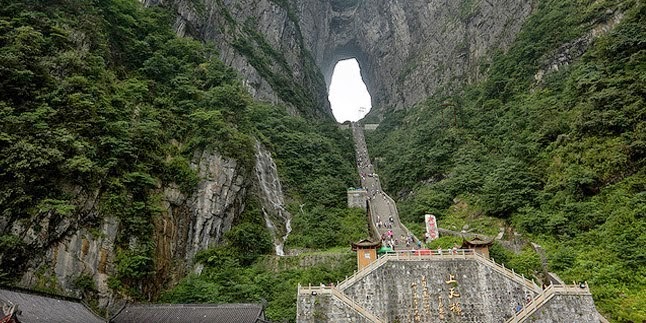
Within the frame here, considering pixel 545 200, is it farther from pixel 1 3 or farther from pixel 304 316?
pixel 1 3

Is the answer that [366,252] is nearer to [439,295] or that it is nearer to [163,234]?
[439,295]

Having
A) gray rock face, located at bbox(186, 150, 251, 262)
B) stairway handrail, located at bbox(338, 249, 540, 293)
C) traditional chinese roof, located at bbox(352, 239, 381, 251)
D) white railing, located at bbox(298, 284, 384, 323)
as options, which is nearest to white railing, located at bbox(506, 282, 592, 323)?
stairway handrail, located at bbox(338, 249, 540, 293)

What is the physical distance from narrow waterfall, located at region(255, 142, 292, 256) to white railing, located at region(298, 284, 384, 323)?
8.38 m

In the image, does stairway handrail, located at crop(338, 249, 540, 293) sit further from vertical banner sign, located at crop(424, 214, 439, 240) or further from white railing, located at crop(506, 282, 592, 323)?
vertical banner sign, located at crop(424, 214, 439, 240)

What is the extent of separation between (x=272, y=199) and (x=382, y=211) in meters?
8.06

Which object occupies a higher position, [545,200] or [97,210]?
[545,200]

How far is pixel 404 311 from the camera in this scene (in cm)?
1652

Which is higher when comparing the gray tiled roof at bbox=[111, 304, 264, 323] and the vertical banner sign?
the vertical banner sign

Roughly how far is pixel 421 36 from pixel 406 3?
996 cm

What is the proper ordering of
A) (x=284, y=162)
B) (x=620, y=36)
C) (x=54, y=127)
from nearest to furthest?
1. (x=54, y=127)
2. (x=620, y=36)
3. (x=284, y=162)

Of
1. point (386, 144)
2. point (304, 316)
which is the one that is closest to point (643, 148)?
point (304, 316)

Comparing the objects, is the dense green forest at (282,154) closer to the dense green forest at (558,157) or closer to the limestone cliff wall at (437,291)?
the dense green forest at (558,157)

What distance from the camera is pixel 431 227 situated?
1000 inches

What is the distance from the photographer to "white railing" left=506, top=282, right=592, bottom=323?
15.1 meters
